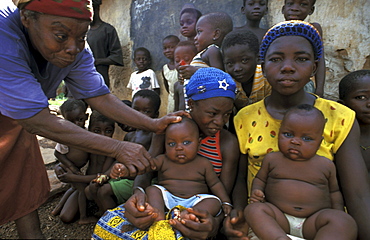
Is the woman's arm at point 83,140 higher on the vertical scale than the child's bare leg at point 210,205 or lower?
higher

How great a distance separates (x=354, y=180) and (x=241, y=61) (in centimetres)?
129

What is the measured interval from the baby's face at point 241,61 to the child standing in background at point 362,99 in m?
0.79

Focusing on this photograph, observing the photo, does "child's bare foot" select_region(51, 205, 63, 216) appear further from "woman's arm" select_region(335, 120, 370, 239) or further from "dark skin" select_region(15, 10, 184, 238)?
"woman's arm" select_region(335, 120, 370, 239)

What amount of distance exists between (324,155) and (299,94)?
45 cm

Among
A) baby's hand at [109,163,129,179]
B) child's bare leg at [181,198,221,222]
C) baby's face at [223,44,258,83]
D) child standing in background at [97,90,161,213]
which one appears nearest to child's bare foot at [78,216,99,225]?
child standing in background at [97,90,161,213]

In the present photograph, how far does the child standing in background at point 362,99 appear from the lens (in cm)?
223

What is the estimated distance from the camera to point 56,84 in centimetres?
225

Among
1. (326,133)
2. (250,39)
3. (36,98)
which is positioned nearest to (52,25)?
(36,98)

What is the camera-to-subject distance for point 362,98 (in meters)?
2.26

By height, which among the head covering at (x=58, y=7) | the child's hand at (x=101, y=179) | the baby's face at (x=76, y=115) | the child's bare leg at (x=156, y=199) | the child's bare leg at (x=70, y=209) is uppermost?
the head covering at (x=58, y=7)

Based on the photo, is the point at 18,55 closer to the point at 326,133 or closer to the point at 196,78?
the point at 196,78

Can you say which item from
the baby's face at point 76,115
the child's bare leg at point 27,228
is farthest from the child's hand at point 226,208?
the baby's face at point 76,115

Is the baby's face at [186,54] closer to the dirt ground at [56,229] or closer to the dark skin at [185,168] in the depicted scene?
the dark skin at [185,168]

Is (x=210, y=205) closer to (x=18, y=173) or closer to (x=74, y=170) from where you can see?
(x=18, y=173)
